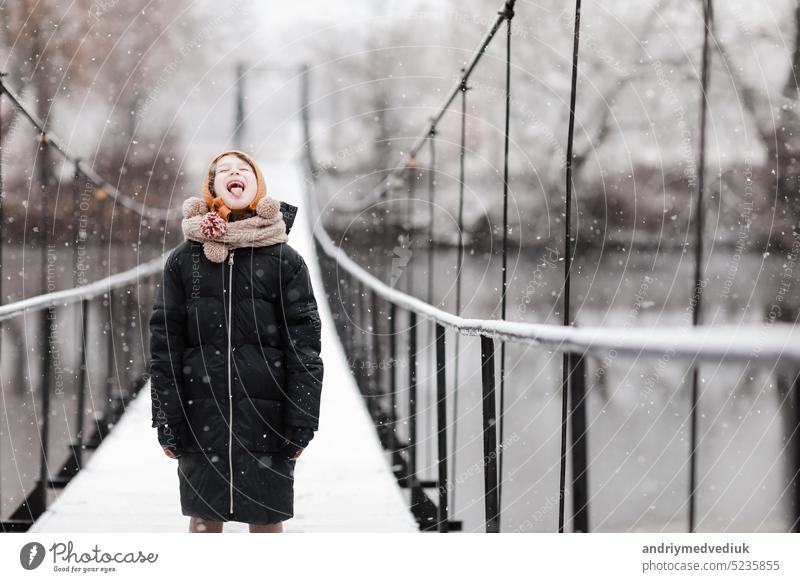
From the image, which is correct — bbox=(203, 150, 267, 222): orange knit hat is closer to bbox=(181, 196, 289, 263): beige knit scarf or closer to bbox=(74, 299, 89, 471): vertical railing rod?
bbox=(181, 196, 289, 263): beige knit scarf

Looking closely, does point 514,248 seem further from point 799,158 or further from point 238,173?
point 238,173

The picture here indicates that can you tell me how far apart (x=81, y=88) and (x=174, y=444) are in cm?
415

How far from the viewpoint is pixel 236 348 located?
4.97 feet

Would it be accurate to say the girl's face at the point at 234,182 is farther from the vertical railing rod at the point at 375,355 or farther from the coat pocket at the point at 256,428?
the vertical railing rod at the point at 375,355

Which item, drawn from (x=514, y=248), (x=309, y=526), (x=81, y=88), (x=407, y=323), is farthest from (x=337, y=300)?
(x=514, y=248)

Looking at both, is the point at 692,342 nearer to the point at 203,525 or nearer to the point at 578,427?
the point at 578,427

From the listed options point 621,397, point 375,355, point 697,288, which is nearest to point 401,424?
point 375,355

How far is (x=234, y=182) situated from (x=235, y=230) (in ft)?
0.31

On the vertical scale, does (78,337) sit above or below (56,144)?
below

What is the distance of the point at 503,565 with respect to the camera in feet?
5.41

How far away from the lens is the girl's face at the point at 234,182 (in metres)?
1.56

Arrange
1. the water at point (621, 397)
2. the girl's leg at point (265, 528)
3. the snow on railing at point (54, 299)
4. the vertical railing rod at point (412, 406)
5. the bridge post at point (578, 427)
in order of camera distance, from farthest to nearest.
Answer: the water at point (621, 397) → the vertical railing rod at point (412, 406) → the snow on railing at point (54, 299) → the girl's leg at point (265, 528) → the bridge post at point (578, 427)

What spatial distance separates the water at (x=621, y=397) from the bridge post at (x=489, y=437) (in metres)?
4.74

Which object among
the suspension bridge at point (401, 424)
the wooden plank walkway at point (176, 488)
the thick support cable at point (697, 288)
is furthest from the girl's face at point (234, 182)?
the thick support cable at point (697, 288)
